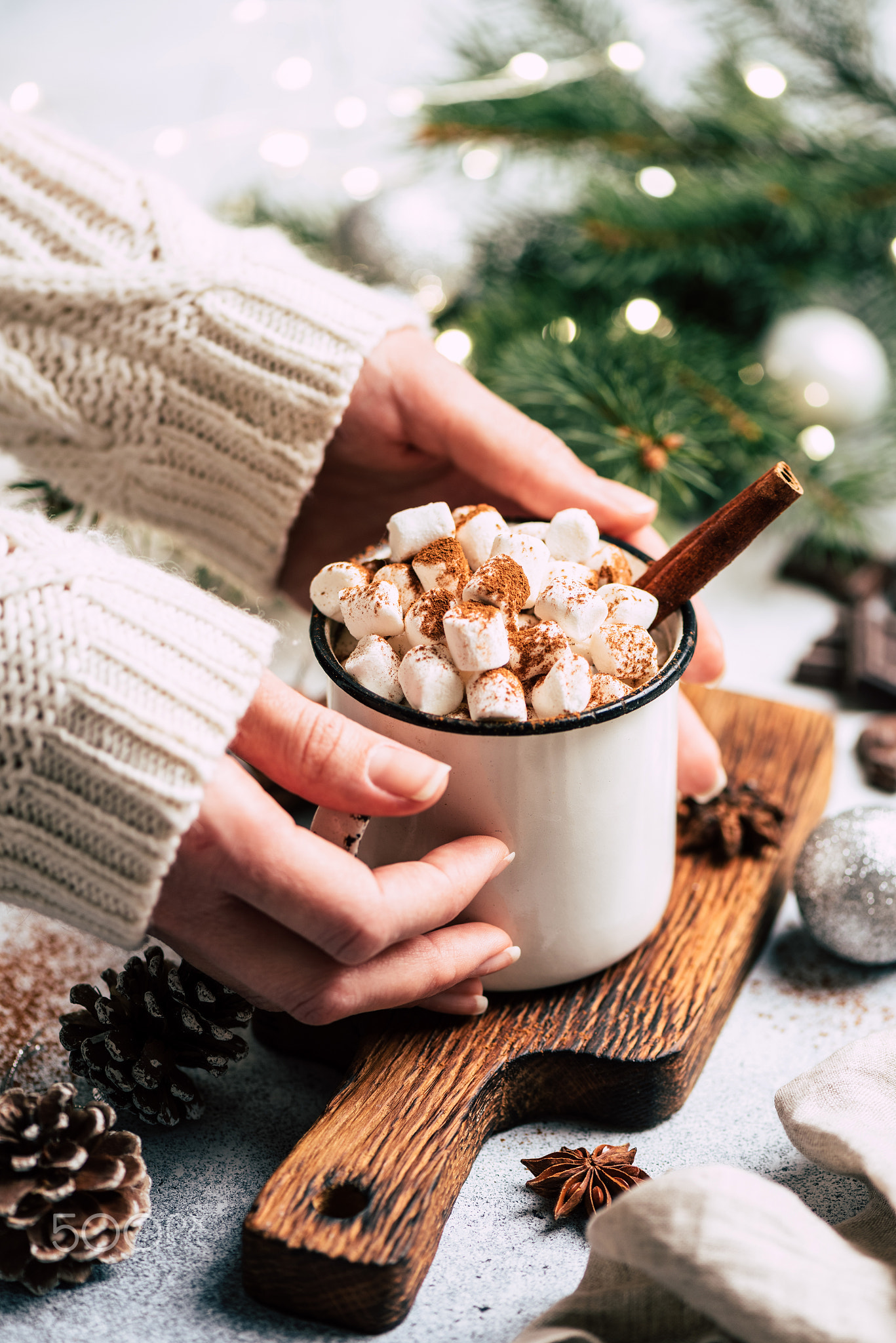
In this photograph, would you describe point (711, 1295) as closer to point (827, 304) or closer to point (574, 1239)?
point (574, 1239)

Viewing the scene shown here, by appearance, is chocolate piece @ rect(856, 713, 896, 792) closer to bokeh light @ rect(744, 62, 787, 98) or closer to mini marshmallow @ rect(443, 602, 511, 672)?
mini marshmallow @ rect(443, 602, 511, 672)

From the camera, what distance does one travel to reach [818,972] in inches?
35.9

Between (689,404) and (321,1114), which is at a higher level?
(689,404)

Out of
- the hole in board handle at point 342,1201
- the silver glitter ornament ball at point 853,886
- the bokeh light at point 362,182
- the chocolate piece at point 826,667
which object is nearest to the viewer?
the hole in board handle at point 342,1201

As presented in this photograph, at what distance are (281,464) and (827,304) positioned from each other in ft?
A: 3.31

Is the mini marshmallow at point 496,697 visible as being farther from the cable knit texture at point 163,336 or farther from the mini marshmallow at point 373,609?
the cable knit texture at point 163,336

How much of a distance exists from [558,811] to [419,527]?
213mm

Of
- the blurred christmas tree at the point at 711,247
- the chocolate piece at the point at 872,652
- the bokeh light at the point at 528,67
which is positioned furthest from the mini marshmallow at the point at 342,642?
the bokeh light at the point at 528,67

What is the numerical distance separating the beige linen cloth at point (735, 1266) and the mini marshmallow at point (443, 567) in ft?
1.21

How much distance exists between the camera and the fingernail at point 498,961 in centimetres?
75

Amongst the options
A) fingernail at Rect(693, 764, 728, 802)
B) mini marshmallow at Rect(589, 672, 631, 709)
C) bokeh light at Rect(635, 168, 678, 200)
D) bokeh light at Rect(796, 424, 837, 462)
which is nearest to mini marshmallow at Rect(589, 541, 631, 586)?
mini marshmallow at Rect(589, 672, 631, 709)

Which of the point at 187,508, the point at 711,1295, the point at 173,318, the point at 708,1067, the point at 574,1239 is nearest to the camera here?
the point at 711,1295

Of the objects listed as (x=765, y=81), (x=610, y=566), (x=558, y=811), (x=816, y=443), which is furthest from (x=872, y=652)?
(x=765, y=81)

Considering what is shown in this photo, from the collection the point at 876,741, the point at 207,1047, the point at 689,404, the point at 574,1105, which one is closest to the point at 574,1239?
the point at 574,1105
